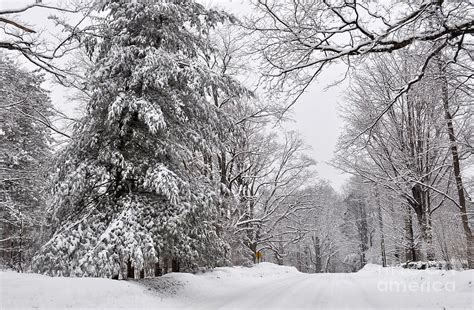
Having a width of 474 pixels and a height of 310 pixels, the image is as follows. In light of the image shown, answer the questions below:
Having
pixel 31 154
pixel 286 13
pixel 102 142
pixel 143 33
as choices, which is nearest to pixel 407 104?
pixel 286 13

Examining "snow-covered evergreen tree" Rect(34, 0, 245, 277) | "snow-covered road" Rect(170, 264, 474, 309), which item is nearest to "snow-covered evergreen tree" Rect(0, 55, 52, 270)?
"snow-covered evergreen tree" Rect(34, 0, 245, 277)

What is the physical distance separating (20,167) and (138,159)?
43.2 feet

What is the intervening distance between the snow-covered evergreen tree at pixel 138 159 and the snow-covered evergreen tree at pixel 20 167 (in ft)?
26.0

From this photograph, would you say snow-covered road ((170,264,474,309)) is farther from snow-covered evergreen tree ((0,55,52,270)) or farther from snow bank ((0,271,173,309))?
snow-covered evergreen tree ((0,55,52,270))

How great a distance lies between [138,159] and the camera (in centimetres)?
922

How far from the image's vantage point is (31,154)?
63.1 ft

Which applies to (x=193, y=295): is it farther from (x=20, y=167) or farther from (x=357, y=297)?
(x=20, y=167)

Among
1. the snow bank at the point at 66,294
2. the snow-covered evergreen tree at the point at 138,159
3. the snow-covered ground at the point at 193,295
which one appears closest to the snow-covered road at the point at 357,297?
the snow-covered ground at the point at 193,295

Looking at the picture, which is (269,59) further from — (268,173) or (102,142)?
(268,173)

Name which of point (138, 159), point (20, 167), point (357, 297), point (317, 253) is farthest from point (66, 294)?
point (317, 253)

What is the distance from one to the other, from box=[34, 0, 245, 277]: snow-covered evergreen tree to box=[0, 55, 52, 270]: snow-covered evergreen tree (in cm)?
793

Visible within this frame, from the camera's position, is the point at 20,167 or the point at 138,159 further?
the point at 20,167

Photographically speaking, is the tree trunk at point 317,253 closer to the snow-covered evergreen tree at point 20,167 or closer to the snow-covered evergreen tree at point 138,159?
the snow-covered evergreen tree at point 20,167

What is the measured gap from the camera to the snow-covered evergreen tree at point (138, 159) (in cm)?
795
